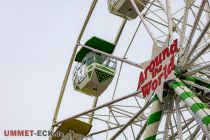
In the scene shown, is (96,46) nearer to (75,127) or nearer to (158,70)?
(75,127)

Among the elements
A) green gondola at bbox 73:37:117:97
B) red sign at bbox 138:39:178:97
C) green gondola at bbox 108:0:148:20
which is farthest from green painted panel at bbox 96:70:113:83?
red sign at bbox 138:39:178:97

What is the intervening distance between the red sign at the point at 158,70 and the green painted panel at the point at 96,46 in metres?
4.81

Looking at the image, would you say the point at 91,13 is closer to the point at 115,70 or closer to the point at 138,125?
the point at 115,70

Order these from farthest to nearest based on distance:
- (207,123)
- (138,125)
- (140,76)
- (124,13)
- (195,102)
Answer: (124,13)
(138,125)
(140,76)
(195,102)
(207,123)

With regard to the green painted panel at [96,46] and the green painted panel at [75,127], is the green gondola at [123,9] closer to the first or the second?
the green painted panel at [96,46]

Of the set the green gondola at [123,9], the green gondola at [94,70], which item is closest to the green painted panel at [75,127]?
the green gondola at [94,70]

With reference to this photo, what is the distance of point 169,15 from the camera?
14.8 meters

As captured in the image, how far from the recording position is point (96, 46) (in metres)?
18.7

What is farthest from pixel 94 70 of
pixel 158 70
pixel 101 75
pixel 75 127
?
pixel 158 70

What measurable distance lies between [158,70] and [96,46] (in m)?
5.71

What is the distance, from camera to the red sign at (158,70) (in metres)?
12.9

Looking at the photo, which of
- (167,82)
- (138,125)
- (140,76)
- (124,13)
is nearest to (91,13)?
(124,13)

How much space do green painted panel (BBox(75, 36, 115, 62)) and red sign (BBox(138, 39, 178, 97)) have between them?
481 centimetres

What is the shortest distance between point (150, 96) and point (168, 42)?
1.36m
